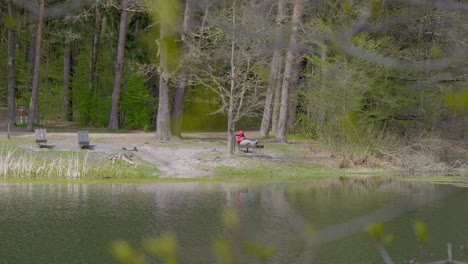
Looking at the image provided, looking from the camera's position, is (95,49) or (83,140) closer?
(83,140)

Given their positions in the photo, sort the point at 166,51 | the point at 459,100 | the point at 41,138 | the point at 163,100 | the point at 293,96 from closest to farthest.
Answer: the point at 459,100
the point at 41,138
the point at 166,51
the point at 163,100
the point at 293,96

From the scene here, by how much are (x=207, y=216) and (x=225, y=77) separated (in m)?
12.2

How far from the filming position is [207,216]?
55.7ft

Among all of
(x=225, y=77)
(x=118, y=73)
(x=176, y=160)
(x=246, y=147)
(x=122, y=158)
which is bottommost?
(x=176, y=160)

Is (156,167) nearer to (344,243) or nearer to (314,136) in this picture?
(314,136)

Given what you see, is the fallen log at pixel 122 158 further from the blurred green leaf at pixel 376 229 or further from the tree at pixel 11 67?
the blurred green leaf at pixel 376 229

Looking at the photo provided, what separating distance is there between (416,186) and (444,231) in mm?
7537

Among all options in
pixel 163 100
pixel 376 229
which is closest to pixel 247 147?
pixel 163 100

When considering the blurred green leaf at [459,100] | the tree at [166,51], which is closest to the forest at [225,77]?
the tree at [166,51]

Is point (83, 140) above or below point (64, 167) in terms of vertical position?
above

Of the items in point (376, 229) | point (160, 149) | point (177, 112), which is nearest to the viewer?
point (376, 229)

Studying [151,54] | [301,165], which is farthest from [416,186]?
[151,54]

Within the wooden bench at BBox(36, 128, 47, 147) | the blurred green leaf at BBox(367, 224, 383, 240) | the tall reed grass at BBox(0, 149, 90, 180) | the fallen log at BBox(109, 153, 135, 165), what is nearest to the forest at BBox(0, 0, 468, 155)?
the fallen log at BBox(109, 153, 135, 165)

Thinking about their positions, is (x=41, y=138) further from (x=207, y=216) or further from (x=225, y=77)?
(x=207, y=216)
